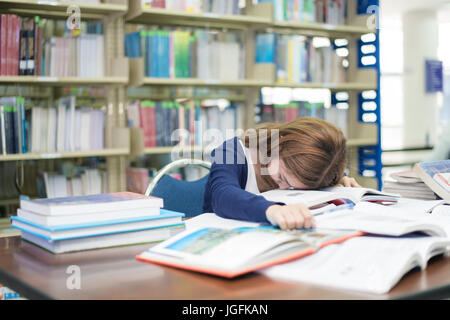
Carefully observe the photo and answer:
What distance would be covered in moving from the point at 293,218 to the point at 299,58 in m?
2.67

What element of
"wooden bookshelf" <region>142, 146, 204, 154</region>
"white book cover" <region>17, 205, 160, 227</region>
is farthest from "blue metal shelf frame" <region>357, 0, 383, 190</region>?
"white book cover" <region>17, 205, 160, 227</region>

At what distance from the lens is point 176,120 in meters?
3.09

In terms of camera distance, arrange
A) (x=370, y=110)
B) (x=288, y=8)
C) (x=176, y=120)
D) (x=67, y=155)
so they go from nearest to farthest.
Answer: (x=67, y=155), (x=176, y=120), (x=288, y=8), (x=370, y=110)

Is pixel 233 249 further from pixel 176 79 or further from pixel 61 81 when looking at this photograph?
pixel 176 79

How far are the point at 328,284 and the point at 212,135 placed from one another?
2497 mm

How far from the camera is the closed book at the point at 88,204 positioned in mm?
947

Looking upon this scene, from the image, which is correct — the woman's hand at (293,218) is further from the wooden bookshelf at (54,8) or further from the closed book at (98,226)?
the wooden bookshelf at (54,8)

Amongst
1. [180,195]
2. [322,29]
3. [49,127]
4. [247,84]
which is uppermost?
[322,29]

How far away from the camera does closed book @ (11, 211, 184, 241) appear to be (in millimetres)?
925

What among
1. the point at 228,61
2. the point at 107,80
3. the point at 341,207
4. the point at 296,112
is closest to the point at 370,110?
the point at 296,112

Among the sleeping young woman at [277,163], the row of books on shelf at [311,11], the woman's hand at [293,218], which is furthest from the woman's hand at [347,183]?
the row of books on shelf at [311,11]

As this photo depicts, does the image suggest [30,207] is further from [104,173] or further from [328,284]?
[104,173]

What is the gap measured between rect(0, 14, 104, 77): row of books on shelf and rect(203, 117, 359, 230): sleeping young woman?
4.84 feet

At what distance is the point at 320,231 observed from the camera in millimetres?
976
